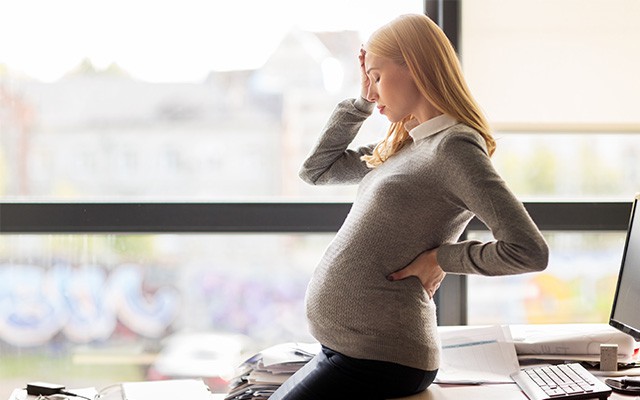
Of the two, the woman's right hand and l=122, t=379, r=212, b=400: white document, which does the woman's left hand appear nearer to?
the woman's right hand

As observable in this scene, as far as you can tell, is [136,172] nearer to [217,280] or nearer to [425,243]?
[217,280]

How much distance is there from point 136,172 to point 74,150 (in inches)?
8.2

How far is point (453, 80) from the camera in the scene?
2.02 metres

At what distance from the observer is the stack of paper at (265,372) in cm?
220

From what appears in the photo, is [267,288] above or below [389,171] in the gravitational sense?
below

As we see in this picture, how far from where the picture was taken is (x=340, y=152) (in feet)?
7.83

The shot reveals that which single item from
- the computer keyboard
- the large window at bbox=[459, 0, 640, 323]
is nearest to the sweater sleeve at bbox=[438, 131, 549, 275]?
the computer keyboard

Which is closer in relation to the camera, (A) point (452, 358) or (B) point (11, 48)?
(A) point (452, 358)

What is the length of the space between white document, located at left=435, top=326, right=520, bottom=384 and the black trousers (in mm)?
247

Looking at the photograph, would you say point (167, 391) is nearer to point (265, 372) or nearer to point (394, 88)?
point (265, 372)

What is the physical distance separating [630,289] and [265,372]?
2.94ft

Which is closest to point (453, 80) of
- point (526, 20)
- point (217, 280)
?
point (526, 20)

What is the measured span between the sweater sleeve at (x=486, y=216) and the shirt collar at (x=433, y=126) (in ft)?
0.23

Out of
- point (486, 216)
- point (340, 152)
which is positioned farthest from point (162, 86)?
point (486, 216)
